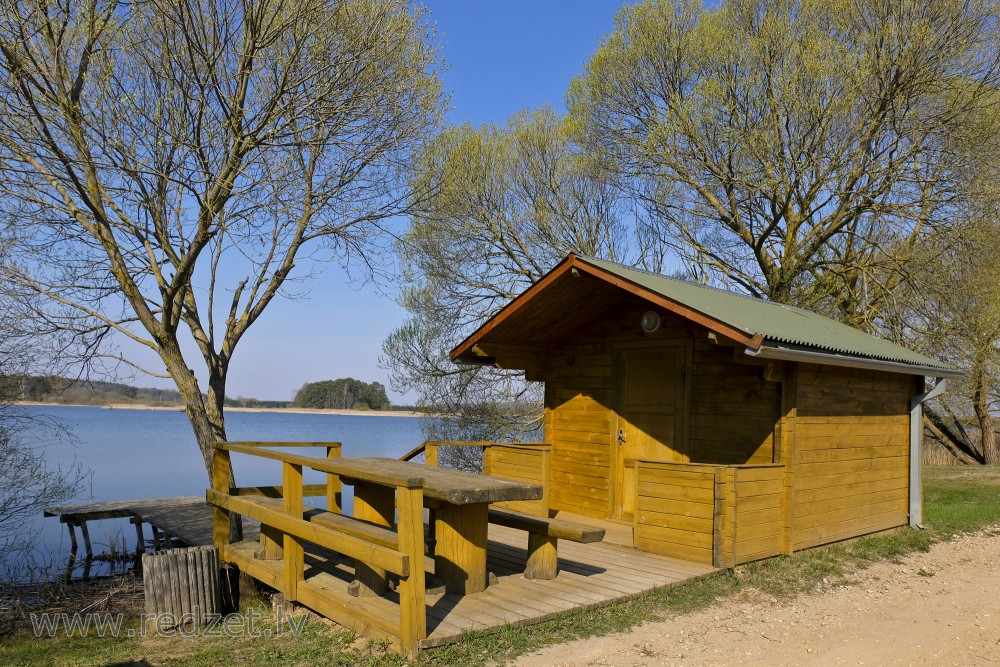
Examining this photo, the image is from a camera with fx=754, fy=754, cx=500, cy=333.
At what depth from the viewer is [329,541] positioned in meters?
5.41

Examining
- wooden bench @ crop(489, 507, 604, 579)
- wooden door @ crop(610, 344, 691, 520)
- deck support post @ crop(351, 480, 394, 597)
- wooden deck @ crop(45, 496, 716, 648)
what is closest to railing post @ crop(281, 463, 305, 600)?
wooden deck @ crop(45, 496, 716, 648)

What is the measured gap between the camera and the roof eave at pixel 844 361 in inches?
270

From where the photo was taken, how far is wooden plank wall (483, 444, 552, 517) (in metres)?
9.52

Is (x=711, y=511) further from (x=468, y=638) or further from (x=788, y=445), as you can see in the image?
(x=468, y=638)

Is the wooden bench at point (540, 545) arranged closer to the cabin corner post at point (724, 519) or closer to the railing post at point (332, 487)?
the cabin corner post at point (724, 519)

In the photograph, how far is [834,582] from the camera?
7.22m

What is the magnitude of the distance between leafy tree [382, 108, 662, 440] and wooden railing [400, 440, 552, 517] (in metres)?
7.79

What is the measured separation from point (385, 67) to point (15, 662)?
23.9 feet

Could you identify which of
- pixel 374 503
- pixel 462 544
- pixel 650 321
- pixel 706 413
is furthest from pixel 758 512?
pixel 374 503

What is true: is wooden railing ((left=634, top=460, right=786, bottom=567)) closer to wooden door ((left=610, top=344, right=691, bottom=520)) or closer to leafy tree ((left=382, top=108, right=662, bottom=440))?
wooden door ((left=610, top=344, right=691, bottom=520))

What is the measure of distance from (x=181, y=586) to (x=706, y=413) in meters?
5.75

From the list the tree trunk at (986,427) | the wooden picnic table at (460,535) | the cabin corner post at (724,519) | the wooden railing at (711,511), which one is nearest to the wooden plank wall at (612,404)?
the wooden railing at (711,511)

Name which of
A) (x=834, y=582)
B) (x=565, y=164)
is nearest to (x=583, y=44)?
(x=565, y=164)
